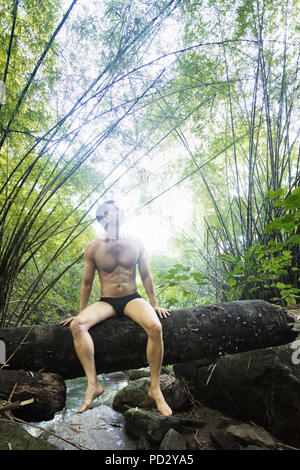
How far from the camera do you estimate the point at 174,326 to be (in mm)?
1995

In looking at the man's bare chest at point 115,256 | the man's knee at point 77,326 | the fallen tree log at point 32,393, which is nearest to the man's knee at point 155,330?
the man's knee at point 77,326

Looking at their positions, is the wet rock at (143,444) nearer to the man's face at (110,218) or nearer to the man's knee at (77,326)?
the man's knee at (77,326)

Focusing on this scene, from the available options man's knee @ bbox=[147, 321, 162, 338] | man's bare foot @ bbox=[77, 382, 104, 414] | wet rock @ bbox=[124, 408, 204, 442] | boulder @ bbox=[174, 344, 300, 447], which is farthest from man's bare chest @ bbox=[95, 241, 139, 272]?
wet rock @ bbox=[124, 408, 204, 442]

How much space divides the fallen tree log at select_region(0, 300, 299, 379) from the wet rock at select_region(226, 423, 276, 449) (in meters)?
0.68

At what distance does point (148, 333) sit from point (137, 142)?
6.99 feet

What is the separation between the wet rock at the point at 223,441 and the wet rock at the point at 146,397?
2.32 ft

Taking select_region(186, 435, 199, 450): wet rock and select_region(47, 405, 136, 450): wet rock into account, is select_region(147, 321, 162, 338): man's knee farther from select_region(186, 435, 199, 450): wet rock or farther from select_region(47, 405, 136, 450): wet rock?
select_region(47, 405, 136, 450): wet rock

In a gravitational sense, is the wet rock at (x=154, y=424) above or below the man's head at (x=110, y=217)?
below

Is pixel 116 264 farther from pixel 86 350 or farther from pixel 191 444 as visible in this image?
pixel 191 444

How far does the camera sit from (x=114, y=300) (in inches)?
82.0

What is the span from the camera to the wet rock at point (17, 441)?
4.57 feet

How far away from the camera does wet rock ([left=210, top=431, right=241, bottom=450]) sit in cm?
199

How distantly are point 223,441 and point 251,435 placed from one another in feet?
0.77
